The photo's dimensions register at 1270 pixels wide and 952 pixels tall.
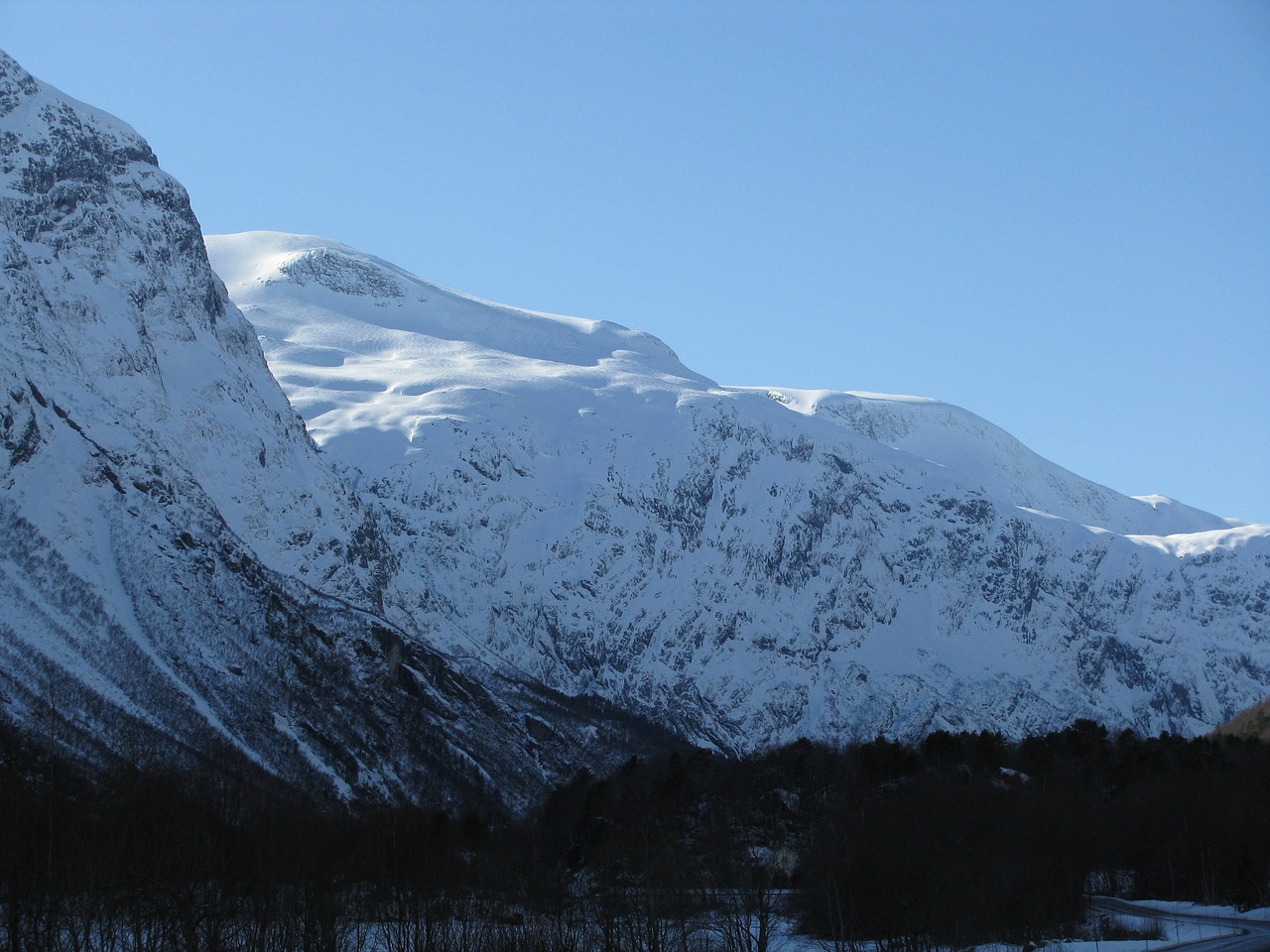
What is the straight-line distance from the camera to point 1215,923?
8862 cm

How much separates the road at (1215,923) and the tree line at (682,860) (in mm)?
3122

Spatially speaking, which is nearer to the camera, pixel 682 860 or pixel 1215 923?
pixel 1215 923

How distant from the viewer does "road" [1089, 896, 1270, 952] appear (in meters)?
71.7

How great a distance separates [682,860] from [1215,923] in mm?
33531

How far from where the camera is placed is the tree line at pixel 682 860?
71.8 m

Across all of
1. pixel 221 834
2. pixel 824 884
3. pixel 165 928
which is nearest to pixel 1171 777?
pixel 824 884

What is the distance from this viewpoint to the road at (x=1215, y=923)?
235 feet

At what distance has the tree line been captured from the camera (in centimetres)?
7175

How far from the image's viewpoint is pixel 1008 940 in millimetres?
87188

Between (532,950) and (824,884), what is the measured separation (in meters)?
21.7

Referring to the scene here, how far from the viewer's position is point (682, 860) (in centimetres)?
10044

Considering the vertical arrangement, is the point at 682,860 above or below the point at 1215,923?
above

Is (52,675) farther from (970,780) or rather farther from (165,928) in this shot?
(165,928)

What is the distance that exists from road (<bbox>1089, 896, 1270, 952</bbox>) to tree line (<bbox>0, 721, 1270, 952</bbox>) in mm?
3122
